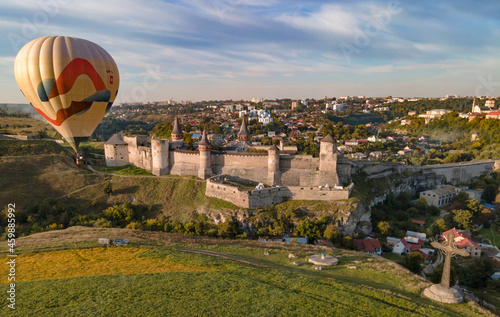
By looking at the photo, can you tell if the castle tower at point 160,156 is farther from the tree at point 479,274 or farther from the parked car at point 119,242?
the tree at point 479,274

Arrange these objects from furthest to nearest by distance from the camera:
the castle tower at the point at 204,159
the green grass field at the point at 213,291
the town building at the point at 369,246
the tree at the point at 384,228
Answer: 1. the castle tower at the point at 204,159
2. the tree at the point at 384,228
3. the town building at the point at 369,246
4. the green grass field at the point at 213,291

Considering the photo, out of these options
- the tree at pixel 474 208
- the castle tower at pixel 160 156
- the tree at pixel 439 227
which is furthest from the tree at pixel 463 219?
the castle tower at pixel 160 156

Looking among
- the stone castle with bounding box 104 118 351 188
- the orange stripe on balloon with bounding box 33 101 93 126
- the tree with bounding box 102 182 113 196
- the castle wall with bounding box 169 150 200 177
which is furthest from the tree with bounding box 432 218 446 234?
the tree with bounding box 102 182 113 196

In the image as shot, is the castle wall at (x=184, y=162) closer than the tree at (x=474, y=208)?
Yes

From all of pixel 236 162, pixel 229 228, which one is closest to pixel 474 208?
pixel 236 162

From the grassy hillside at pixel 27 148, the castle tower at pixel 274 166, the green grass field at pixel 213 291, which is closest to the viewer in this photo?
the green grass field at pixel 213 291

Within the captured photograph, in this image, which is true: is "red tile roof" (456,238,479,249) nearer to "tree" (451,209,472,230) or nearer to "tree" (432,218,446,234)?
"tree" (432,218,446,234)
